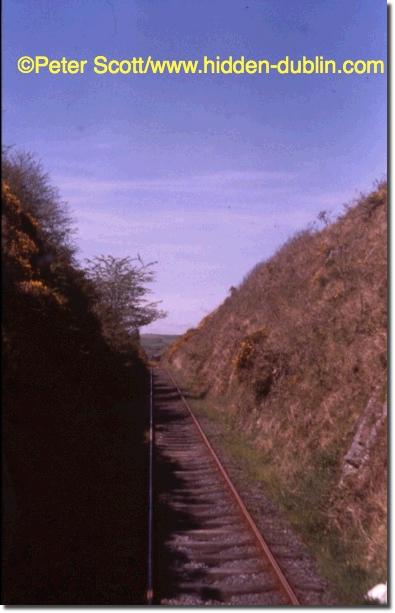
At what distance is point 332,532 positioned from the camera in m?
10.5

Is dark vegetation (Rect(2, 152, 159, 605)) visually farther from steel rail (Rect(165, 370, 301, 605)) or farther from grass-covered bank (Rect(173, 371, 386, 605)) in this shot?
grass-covered bank (Rect(173, 371, 386, 605))

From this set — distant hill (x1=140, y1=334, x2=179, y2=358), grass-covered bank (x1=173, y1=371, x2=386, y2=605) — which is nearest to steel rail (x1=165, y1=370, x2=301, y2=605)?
grass-covered bank (x1=173, y1=371, x2=386, y2=605)

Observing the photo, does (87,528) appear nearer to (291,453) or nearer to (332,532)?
(332,532)

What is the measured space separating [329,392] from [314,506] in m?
3.58

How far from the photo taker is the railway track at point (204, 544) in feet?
26.7

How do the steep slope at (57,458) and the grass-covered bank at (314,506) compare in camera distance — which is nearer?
the steep slope at (57,458)

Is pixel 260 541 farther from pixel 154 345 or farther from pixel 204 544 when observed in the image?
pixel 154 345

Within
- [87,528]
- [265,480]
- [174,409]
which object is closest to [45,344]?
[87,528]

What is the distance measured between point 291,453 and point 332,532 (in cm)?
392

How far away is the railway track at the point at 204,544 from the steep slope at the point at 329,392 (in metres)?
1.19

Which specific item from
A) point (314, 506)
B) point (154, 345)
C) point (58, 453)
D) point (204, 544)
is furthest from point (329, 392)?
point (154, 345)

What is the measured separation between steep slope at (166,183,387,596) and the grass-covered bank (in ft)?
0.09

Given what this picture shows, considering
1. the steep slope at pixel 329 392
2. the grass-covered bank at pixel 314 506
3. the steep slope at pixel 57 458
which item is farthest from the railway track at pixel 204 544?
the steep slope at pixel 329 392

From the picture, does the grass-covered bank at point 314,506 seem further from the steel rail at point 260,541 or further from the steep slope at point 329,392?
the steel rail at point 260,541
